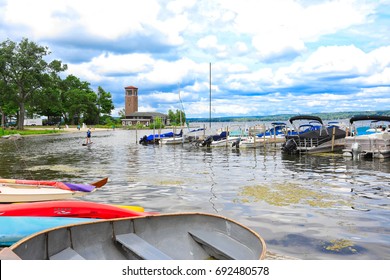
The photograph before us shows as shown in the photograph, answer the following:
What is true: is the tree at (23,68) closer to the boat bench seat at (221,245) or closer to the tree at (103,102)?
the tree at (103,102)

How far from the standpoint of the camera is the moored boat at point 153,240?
5836mm

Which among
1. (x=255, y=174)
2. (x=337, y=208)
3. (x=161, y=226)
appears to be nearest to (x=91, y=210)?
(x=161, y=226)

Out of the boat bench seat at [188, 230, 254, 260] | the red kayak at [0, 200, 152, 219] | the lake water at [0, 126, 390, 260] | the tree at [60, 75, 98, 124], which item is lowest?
the lake water at [0, 126, 390, 260]

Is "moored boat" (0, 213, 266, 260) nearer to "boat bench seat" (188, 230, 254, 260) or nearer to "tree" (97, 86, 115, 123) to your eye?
"boat bench seat" (188, 230, 254, 260)

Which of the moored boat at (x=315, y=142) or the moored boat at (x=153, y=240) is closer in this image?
the moored boat at (x=153, y=240)

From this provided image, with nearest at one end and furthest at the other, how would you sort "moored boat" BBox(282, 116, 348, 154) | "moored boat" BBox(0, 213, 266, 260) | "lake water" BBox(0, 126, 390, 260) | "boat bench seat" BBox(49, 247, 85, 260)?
1. "boat bench seat" BBox(49, 247, 85, 260)
2. "moored boat" BBox(0, 213, 266, 260)
3. "lake water" BBox(0, 126, 390, 260)
4. "moored boat" BBox(282, 116, 348, 154)

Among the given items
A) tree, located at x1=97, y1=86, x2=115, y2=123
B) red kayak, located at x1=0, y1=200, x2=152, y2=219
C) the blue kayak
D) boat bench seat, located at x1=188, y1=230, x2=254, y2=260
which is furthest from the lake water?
tree, located at x1=97, y1=86, x2=115, y2=123

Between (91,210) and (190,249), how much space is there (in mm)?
2807

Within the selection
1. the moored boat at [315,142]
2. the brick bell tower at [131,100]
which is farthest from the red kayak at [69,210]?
the brick bell tower at [131,100]

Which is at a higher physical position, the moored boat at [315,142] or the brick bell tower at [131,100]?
the brick bell tower at [131,100]

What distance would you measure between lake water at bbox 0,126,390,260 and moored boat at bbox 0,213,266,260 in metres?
2.44

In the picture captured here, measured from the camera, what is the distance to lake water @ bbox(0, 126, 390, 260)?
930 centimetres

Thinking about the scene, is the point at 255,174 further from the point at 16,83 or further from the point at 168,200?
the point at 16,83

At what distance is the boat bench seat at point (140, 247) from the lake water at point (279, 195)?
3432mm
